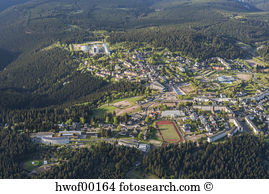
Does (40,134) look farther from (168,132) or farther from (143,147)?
(168,132)

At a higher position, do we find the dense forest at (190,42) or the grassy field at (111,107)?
the dense forest at (190,42)

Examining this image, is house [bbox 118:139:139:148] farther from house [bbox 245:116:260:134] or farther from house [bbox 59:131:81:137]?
house [bbox 245:116:260:134]

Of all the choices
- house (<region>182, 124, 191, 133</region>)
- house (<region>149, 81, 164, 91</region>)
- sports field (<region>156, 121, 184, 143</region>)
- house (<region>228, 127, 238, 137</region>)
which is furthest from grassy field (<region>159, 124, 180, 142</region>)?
house (<region>149, 81, 164, 91</region>)

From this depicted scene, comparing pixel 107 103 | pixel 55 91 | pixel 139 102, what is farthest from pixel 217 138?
pixel 55 91

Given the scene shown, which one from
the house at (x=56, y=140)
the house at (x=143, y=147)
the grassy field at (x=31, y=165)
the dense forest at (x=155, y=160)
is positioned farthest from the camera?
the house at (x=56, y=140)

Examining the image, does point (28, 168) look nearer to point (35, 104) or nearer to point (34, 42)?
point (35, 104)

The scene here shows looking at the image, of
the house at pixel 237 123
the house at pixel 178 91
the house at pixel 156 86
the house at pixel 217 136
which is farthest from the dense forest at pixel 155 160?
the house at pixel 156 86

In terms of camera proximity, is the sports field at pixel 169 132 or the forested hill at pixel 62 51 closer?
the sports field at pixel 169 132

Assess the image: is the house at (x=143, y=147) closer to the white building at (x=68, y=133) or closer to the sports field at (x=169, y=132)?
the sports field at (x=169, y=132)
